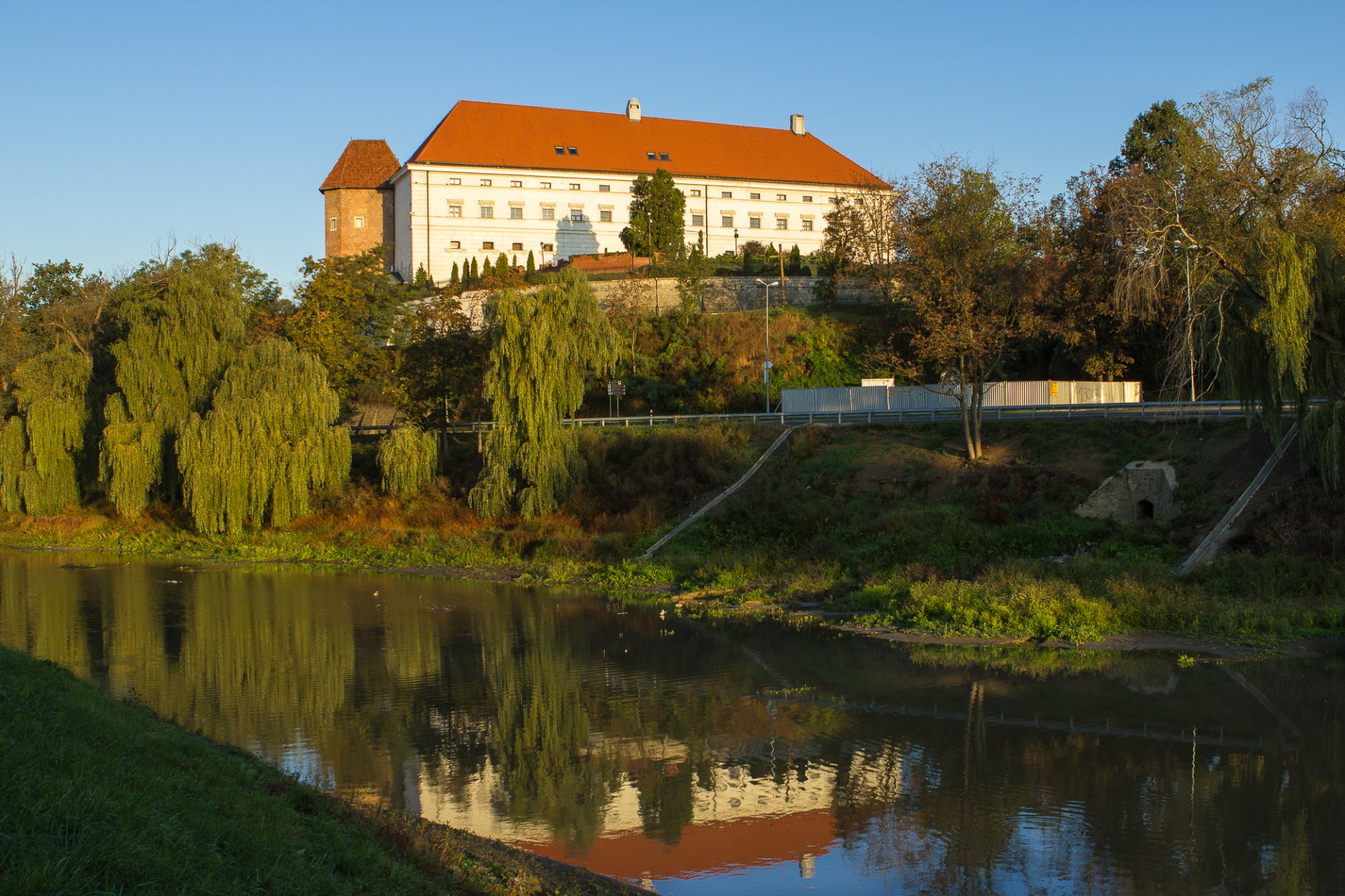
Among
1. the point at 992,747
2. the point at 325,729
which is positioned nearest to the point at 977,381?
the point at 992,747

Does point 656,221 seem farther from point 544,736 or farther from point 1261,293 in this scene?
point 544,736

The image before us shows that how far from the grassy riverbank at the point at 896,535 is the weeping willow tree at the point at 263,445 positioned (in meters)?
1.32

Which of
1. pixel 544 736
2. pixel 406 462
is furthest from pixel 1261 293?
pixel 406 462

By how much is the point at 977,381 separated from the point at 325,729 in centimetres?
2436

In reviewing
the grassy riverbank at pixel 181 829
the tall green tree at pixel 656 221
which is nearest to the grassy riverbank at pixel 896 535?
the grassy riverbank at pixel 181 829

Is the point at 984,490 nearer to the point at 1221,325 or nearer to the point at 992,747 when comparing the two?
the point at 1221,325

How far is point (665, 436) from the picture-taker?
134ft

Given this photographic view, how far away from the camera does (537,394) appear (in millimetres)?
37750

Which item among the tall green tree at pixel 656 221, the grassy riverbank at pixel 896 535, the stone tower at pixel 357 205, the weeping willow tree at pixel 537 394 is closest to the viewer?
the grassy riverbank at pixel 896 535

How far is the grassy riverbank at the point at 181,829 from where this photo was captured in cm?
636

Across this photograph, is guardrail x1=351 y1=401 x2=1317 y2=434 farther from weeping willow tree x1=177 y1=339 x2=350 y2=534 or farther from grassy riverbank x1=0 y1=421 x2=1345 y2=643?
weeping willow tree x1=177 y1=339 x2=350 y2=534

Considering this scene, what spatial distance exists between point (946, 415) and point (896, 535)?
380 inches

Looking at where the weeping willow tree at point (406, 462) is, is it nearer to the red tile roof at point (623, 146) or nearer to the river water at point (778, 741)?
the river water at point (778, 741)

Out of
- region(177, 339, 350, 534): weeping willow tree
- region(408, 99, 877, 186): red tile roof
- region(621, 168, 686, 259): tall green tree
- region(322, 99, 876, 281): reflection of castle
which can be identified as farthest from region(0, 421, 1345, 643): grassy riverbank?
region(408, 99, 877, 186): red tile roof
